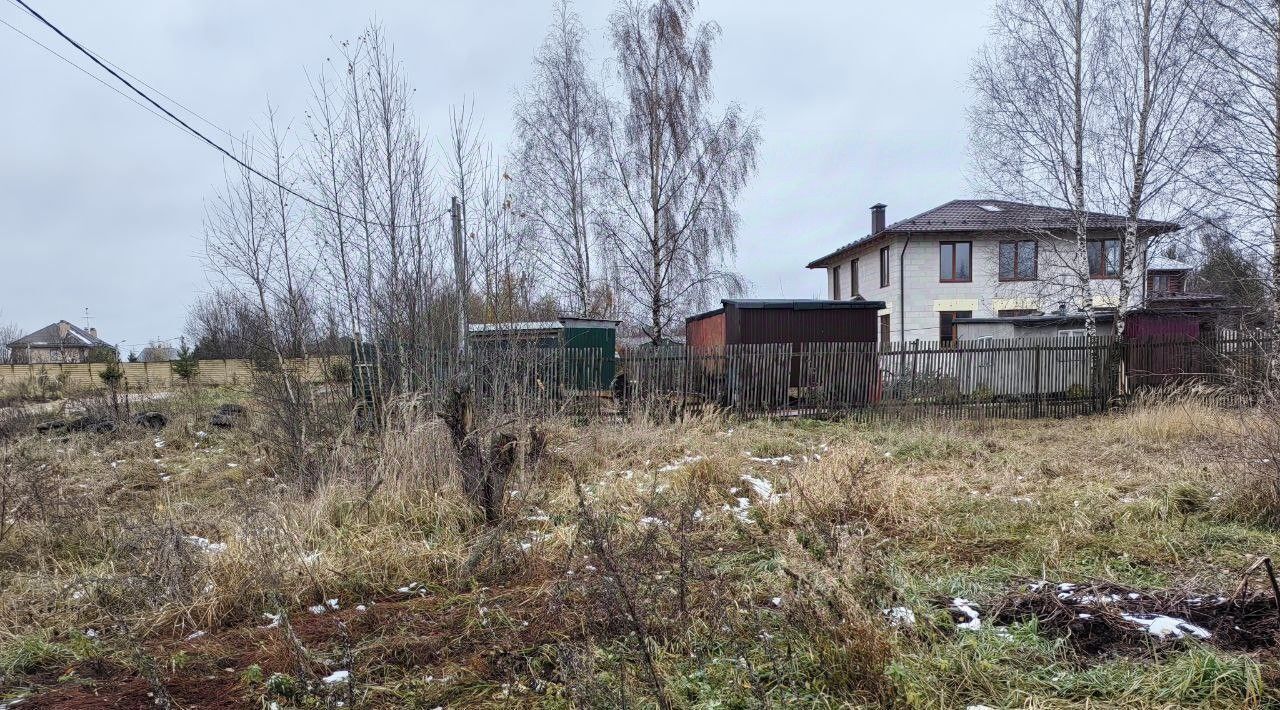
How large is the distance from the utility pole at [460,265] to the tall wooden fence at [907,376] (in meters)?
3.44

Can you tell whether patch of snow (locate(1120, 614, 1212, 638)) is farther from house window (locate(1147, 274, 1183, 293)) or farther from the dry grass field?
house window (locate(1147, 274, 1183, 293))

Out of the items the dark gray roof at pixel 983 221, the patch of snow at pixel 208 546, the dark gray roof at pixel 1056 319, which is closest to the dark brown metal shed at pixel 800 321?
the dark gray roof at pixel 983 221

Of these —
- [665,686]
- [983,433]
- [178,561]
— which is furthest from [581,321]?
[665,686]

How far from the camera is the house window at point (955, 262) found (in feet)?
74.7

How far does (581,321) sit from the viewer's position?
13.1m

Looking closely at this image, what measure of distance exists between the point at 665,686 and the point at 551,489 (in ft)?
11.6

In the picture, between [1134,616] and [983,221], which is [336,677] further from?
[983,221]

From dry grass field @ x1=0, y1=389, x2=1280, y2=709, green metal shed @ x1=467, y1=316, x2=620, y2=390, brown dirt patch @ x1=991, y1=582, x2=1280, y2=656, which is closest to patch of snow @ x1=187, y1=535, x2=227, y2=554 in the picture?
dry grass field @ x1=0, y1=389, x2=1280, y2=709

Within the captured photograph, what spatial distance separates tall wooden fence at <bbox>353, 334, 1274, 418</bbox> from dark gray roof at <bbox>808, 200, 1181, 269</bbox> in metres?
3.37

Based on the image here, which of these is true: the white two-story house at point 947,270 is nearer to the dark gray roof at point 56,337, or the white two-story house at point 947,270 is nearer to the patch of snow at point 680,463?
the patch of snow at point 680,463

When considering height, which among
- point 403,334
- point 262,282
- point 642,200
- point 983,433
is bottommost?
point 983,433

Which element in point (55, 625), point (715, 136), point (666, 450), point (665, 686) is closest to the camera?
point (665, 686)

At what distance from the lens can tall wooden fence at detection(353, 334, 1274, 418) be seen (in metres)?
11.4

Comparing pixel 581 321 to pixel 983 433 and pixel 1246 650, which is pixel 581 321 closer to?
pixel 983 433
